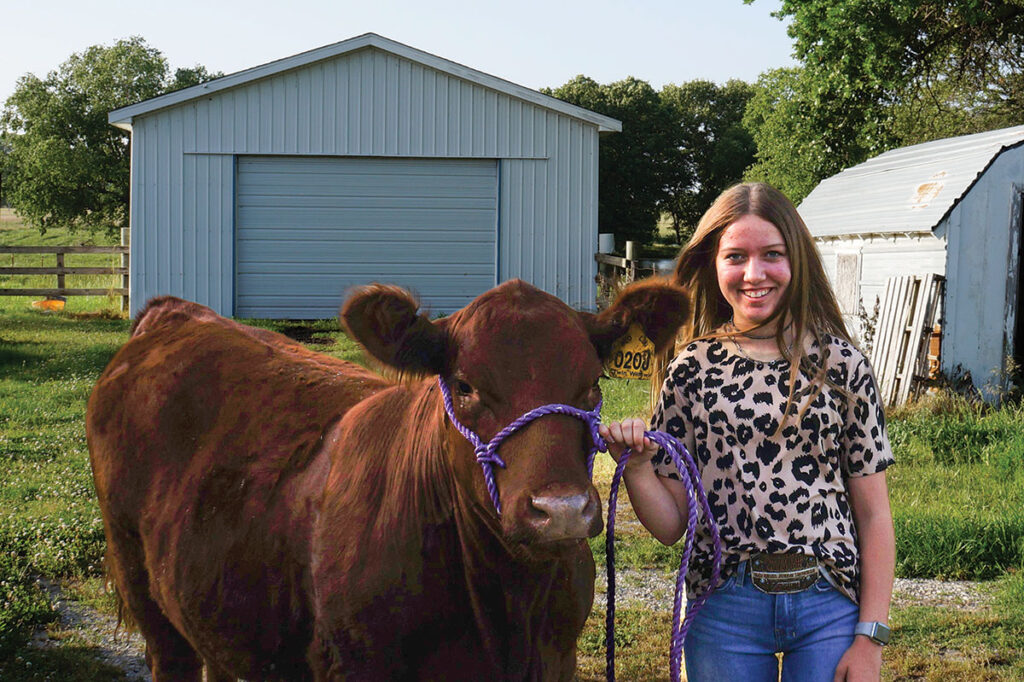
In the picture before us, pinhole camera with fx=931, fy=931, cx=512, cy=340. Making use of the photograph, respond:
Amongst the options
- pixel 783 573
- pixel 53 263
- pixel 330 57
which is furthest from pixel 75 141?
pixel 783 573

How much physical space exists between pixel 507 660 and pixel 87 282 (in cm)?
2958

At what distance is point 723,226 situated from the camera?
270 cm

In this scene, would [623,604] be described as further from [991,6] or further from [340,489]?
[991,6]

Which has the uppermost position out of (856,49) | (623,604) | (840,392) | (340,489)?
(856,49)

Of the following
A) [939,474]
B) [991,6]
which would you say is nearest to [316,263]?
[939,474]

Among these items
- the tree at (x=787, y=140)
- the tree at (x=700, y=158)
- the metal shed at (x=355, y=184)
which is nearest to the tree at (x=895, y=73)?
the tree at (x=787, y=140)

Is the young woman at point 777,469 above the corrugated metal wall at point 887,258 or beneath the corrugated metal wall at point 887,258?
beneath

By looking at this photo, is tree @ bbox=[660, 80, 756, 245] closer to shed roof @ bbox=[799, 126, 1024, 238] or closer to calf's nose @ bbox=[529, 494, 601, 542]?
shed roof @ bbox=[799, 126, 1024, 238]

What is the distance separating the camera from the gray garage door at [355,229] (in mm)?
17625

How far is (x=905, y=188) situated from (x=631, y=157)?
32845 mm

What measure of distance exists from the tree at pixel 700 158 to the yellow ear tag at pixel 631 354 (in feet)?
137

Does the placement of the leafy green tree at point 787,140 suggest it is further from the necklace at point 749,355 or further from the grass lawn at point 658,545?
the necklace at point 749,355

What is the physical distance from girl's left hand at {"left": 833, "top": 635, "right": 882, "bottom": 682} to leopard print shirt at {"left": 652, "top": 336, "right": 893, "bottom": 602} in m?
0.12

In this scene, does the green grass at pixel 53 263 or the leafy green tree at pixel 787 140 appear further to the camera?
the leafy green tree at pixel 787 140
